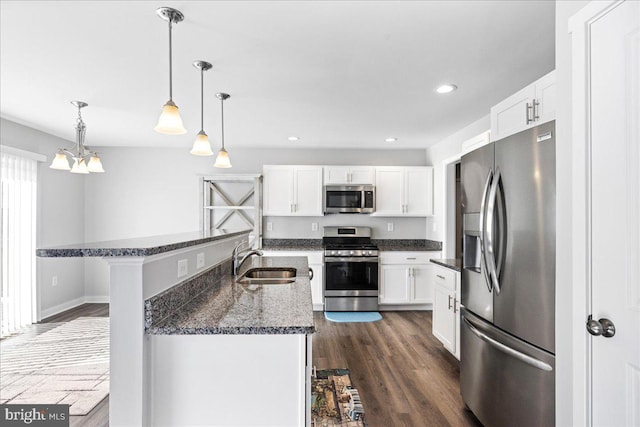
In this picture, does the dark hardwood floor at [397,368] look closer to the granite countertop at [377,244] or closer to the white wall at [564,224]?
the white wall at [564,224]

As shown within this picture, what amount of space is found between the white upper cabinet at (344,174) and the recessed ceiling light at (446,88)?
214 centimetres

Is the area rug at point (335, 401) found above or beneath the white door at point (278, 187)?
beneath

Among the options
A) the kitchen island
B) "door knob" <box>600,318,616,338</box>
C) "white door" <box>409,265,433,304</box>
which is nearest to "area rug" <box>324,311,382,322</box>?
"white door" <box>409,265,433,304</box>

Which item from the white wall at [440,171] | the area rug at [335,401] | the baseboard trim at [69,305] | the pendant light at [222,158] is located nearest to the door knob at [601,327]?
the area rug at [335,401]

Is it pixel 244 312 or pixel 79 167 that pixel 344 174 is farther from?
pixel 244 312

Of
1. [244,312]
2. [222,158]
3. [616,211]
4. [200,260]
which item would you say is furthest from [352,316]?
[616,211]

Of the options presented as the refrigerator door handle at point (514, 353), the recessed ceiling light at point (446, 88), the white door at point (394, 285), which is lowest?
the white door at point (394, 285)

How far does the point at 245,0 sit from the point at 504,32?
147 centimetres

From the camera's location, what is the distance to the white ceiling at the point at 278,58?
184 centimetres

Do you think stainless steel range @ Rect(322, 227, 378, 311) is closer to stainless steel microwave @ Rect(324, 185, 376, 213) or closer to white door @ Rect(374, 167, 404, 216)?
stainless steel microwave @ Rect(324, 185, 376, 213)

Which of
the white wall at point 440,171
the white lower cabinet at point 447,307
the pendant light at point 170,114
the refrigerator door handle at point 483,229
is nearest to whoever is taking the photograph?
the pendant light at point 170,114

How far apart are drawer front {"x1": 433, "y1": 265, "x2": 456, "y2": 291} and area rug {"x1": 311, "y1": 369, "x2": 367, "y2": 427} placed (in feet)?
3.80

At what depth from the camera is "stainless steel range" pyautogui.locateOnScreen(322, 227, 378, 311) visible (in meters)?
4.70

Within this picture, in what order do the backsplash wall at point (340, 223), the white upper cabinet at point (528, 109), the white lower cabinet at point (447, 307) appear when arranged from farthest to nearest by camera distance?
the backsplash wall at point (340, 223) → the white lower cabinet at point (447, 307) → the white upper cabinet at point (528, 109)
